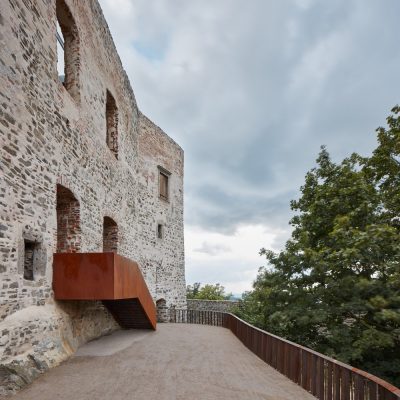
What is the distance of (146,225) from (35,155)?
28.9ft

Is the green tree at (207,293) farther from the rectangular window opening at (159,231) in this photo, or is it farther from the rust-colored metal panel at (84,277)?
the rust-colored metal panel at (84,277)

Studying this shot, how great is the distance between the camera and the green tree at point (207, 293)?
2673 centimetres

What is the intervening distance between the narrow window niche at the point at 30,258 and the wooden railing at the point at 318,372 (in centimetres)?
449

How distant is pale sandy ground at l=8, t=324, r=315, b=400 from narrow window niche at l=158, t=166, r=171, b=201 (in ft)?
29.5

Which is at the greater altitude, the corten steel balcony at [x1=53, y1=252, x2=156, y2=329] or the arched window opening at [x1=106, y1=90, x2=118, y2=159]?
the arched window opening at [x1=106, y1=90, x2=118, y2=159]

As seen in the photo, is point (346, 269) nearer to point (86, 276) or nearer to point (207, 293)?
point (86, 276)

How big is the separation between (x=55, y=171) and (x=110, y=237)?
15.5ft

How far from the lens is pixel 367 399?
13.2 feet

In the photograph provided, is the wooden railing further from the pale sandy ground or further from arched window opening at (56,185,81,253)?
arched window opening at (56,185,81,253)

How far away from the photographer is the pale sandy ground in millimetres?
5043

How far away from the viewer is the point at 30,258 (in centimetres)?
645

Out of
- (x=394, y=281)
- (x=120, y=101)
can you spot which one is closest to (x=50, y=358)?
(x=394, y=281)

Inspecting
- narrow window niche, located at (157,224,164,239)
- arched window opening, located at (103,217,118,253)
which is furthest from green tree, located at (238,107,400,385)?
narrow window niche, located at (157,224,164,239)

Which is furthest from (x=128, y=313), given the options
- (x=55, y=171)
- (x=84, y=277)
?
(x=55, y=171)
